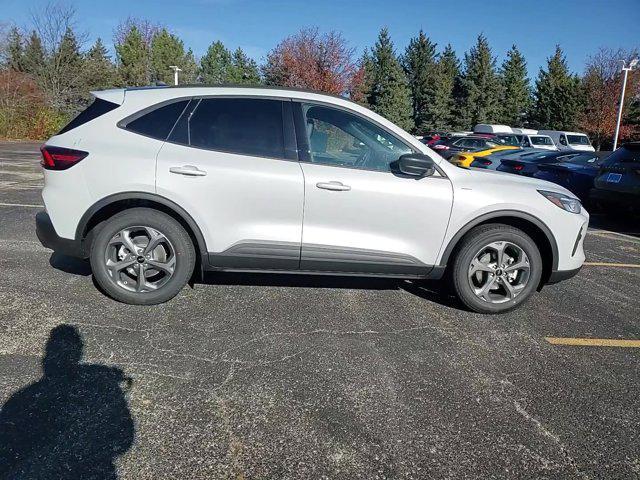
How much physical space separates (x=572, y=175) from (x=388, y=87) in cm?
3934

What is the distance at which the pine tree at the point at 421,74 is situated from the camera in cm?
5265

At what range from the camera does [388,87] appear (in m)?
47.1

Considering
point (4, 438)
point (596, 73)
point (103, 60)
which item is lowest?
point (4, 438)

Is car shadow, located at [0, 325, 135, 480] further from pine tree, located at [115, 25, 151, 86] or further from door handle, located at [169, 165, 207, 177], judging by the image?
pine tree, located at [115, 25, 151, 86]

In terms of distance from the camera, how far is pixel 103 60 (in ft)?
105

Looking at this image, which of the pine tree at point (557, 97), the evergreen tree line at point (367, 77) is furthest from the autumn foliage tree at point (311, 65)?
the pine tree at point (557, 97)

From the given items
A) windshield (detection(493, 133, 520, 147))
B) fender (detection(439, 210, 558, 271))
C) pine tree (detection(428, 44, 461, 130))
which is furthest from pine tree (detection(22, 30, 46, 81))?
pine tree (detection(428, 44, 461, 130))

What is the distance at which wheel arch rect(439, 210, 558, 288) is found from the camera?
4.02 m

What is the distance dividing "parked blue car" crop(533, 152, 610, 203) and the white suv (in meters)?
6.89

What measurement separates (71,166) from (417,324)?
3.03 m

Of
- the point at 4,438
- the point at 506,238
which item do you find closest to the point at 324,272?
the point at 506,238

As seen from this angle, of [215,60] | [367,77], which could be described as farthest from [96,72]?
[215,60]

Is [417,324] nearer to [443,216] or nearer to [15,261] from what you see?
[443,216]

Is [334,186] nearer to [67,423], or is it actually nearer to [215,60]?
[67,423]
